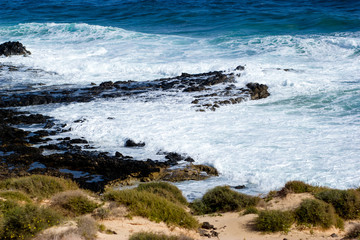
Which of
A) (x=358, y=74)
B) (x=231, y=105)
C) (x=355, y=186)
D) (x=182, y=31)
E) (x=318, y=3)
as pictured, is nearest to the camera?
(x=355, y=186)

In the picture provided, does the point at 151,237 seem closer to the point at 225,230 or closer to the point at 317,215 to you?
the point at 225,230

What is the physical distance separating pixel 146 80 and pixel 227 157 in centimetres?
1177

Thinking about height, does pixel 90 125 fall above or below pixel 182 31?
below

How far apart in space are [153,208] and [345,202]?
4041 millimetres

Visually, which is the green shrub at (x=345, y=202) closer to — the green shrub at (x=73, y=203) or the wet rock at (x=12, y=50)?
the green shrub at (x=73, y=203)

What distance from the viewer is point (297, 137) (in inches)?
518

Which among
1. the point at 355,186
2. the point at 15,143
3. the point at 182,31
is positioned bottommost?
the point at 355,186

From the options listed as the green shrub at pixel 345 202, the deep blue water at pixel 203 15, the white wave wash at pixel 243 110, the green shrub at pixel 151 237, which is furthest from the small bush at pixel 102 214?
the deep blue water at pixel 203 15

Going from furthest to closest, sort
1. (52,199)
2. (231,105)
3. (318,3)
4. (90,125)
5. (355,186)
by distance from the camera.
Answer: (318,3) < (231,105) < (90,125) < (355,186) < (52,199)

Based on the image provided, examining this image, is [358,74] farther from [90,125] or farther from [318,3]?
[318,3]

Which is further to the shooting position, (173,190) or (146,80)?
(146,80)

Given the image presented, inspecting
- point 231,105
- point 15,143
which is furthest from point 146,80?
point 15,143

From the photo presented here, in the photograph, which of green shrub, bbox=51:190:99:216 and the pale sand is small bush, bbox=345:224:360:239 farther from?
green shrub, bbox=51:190:99:216

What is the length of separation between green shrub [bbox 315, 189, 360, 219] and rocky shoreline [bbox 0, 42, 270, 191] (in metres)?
3.65
